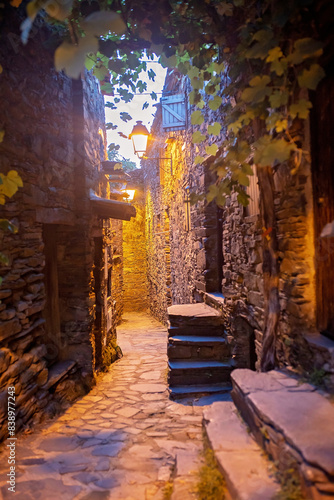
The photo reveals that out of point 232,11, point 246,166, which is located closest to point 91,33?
point 246,166

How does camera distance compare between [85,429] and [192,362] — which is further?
[192,362]

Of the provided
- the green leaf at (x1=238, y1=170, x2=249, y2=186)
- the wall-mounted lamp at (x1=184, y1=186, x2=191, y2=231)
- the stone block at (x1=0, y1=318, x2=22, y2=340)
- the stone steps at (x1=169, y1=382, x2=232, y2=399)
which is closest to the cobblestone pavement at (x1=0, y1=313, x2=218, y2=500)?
the stone steps at (x1=169, y1=382, x2=232, y2=399)

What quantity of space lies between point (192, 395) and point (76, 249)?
2.55 m

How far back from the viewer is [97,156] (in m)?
6.06

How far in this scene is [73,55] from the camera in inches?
61.1

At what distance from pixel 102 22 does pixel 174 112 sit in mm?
5696

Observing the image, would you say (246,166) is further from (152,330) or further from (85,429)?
(152,330)

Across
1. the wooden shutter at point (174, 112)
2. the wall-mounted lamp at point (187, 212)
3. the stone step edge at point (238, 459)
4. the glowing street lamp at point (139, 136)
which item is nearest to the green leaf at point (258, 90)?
the stone step edge at point (238, 459)

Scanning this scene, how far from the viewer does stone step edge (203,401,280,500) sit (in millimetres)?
1604

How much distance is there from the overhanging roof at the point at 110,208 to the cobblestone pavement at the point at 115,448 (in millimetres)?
Result: 2612

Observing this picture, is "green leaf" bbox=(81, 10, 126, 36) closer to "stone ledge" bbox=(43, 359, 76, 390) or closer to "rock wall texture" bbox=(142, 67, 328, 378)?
"rock wall texture" bbox=(142, 67, 328, 378)

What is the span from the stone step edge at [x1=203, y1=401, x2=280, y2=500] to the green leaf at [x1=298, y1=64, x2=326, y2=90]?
2.14 metres

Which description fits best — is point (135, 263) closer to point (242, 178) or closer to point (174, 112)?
point (174, 112)

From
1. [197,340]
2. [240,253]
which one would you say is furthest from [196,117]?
[197,340]
